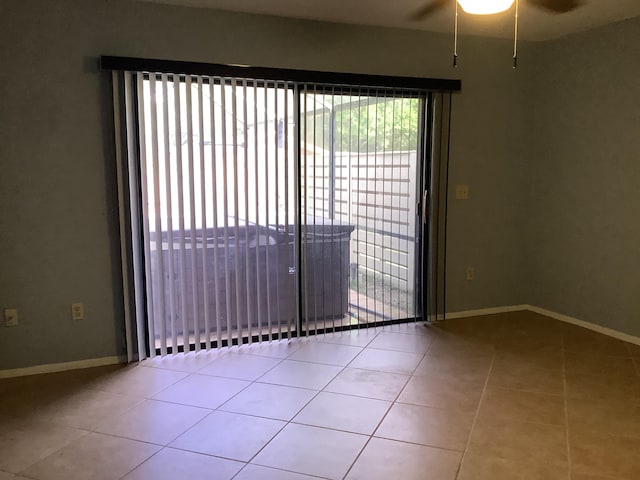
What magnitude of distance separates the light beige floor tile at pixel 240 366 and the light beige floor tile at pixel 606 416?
71.1 inches

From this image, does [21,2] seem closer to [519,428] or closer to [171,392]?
[171,392]

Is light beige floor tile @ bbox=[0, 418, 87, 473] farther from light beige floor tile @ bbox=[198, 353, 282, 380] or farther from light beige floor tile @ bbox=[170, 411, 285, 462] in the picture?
light beige floor tile @ bbox=[198, 353, 282, 380]

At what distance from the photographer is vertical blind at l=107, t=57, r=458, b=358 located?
330cm

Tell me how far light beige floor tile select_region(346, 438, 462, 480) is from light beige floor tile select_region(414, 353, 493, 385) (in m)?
0.89

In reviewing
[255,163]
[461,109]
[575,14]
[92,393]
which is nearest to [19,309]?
[92,393]

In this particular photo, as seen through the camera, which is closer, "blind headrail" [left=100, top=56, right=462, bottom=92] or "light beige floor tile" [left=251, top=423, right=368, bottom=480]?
"light beige floor tile" [left=251, top=423, right=368, bottom=480]

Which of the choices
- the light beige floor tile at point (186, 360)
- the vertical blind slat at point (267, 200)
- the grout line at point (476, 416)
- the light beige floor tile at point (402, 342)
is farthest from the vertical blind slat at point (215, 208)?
the grout line at point (476, 416)

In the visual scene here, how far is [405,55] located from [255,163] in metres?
1.51

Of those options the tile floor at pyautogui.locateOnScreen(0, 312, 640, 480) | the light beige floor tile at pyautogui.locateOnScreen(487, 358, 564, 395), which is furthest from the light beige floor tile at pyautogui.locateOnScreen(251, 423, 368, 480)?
the light beige floor tile at pyautogui.locateOnScreen(487, 358, 564, 395)

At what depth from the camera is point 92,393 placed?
293cm

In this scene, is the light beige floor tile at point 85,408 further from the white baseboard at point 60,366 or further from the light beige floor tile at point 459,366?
the light beige floor tile at point 459,366

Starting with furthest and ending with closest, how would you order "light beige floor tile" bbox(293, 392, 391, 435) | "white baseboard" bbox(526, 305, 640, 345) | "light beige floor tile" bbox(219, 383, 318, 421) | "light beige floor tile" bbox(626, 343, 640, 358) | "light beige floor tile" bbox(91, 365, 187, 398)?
"white baseboard" bbox(526, 305, 640, 345), "light beige floor tile" bbox(626, 343, 640, 358), "light beige floor tile" bbox(91, 365, 187, 398), "light beige floor tile" bbox(219, 383, 318, 421), "light beige floor tile" bbox(293, 392, 391, 435)

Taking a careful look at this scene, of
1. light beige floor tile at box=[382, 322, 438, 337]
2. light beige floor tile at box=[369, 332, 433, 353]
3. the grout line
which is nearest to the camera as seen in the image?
the grout line

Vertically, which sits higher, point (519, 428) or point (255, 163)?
point (255, 163)
